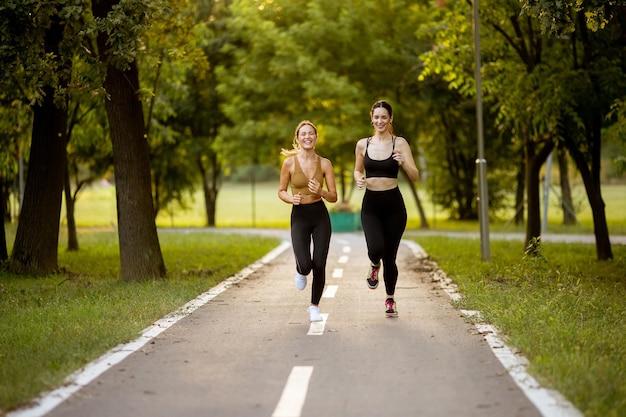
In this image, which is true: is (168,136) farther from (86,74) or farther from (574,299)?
(574,299)

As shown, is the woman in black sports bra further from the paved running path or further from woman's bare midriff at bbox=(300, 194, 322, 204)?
the paved running path

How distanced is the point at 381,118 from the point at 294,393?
3733 mm

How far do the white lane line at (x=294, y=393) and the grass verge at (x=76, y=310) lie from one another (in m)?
1.57

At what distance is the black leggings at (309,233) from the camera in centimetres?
878

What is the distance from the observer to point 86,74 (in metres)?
12.9

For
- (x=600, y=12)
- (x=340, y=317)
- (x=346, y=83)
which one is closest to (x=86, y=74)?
(x=340, y=317)

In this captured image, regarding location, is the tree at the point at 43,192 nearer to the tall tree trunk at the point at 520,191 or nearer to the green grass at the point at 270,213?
the green grass at the point at 270,213

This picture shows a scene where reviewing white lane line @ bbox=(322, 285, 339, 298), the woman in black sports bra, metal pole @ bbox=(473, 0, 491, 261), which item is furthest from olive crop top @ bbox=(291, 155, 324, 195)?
metal pole @ bbox=(473, 0, 491, 261)

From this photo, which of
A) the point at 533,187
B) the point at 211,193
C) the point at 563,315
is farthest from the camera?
the point at 211,193

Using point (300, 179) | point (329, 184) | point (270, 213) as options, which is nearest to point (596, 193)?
point (329, 184)

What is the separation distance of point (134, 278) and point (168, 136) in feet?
35.8

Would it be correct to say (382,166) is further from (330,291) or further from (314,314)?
(330,291)

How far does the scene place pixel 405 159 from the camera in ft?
28.9

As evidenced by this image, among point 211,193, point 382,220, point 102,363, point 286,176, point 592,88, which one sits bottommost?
point 102,363
